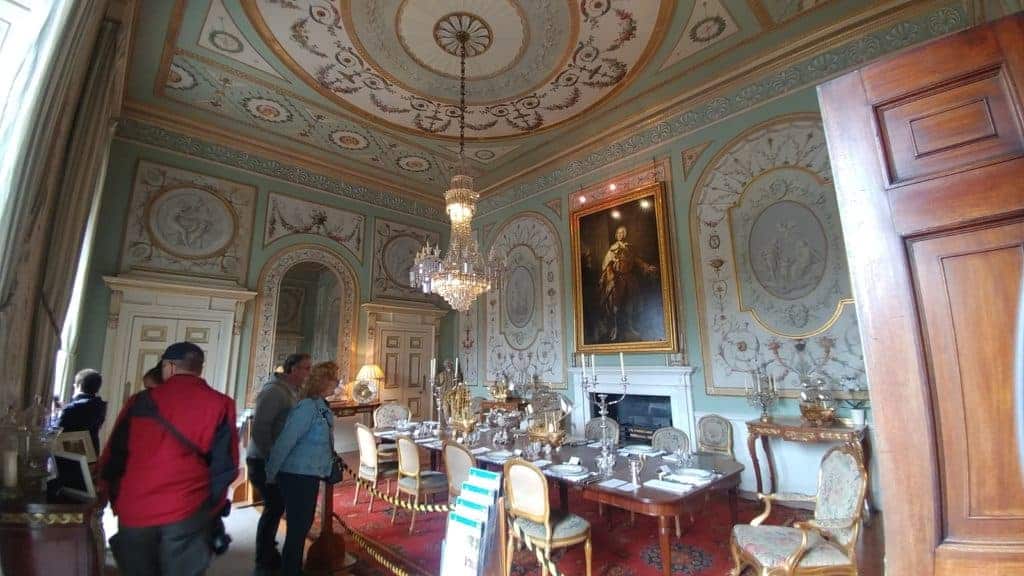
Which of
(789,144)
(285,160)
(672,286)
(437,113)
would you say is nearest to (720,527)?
(672,286)

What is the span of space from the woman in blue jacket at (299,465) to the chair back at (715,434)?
3793 millimetres

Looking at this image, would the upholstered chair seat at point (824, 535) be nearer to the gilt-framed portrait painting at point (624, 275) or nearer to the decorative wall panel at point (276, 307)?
the gilt-framed portrait painting at point (624, 275)

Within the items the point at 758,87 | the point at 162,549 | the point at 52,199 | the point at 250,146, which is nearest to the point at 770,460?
the point at 758,87

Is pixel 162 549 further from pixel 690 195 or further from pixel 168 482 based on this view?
pixel 690 195

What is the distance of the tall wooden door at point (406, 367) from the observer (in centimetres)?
741

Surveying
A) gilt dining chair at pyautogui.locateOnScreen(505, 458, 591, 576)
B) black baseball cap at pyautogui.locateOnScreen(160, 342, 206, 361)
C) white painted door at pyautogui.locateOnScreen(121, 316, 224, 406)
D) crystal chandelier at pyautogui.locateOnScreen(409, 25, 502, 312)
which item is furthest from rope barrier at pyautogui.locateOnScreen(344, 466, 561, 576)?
white painted door at pyautogui.locateOnScreen(121, 316, 224, 406)

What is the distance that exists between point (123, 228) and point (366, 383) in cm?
366

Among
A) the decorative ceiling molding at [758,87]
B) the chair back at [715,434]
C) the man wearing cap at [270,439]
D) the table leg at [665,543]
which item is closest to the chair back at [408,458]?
the man wearing cap at [270,439]

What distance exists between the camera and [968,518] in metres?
0.79

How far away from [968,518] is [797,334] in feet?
14.0

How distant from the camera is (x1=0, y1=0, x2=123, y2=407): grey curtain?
6.53ft

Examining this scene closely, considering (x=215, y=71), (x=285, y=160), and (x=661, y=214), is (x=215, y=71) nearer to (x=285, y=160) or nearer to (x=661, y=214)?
(x=285, y=160)

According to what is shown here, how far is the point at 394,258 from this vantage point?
780 cm

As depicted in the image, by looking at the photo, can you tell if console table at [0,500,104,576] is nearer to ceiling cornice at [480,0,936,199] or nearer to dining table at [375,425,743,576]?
dining table at [375,425,743,576]
